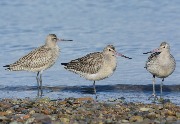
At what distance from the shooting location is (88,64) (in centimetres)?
1750

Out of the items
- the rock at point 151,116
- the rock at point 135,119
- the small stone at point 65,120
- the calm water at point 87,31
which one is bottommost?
the small stone at point 65,120

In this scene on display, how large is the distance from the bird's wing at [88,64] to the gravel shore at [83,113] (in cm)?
321

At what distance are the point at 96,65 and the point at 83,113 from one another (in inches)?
194

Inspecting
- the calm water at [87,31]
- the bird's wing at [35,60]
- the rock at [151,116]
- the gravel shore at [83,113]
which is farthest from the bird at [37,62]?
the rock at [151,116]

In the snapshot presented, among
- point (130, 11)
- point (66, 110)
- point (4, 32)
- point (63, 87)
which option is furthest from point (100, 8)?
point (66, 110)

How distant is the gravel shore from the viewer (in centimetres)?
1177

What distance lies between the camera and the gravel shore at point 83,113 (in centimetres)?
1177

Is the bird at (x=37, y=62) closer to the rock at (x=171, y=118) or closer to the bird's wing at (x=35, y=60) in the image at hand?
the bird's wing at (x=35, y=60)

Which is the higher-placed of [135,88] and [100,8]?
[100,8]

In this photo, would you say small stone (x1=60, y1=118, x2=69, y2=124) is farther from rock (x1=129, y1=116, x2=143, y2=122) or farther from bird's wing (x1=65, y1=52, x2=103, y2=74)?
bird's wing (x1=65, y1=52, x2=103, y2=74)

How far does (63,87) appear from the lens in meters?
18.1

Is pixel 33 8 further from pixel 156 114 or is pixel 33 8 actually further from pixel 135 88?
pixel 156 114

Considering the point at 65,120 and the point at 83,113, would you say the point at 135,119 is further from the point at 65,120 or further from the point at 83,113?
the point at 65,120

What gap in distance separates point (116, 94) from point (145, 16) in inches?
385
